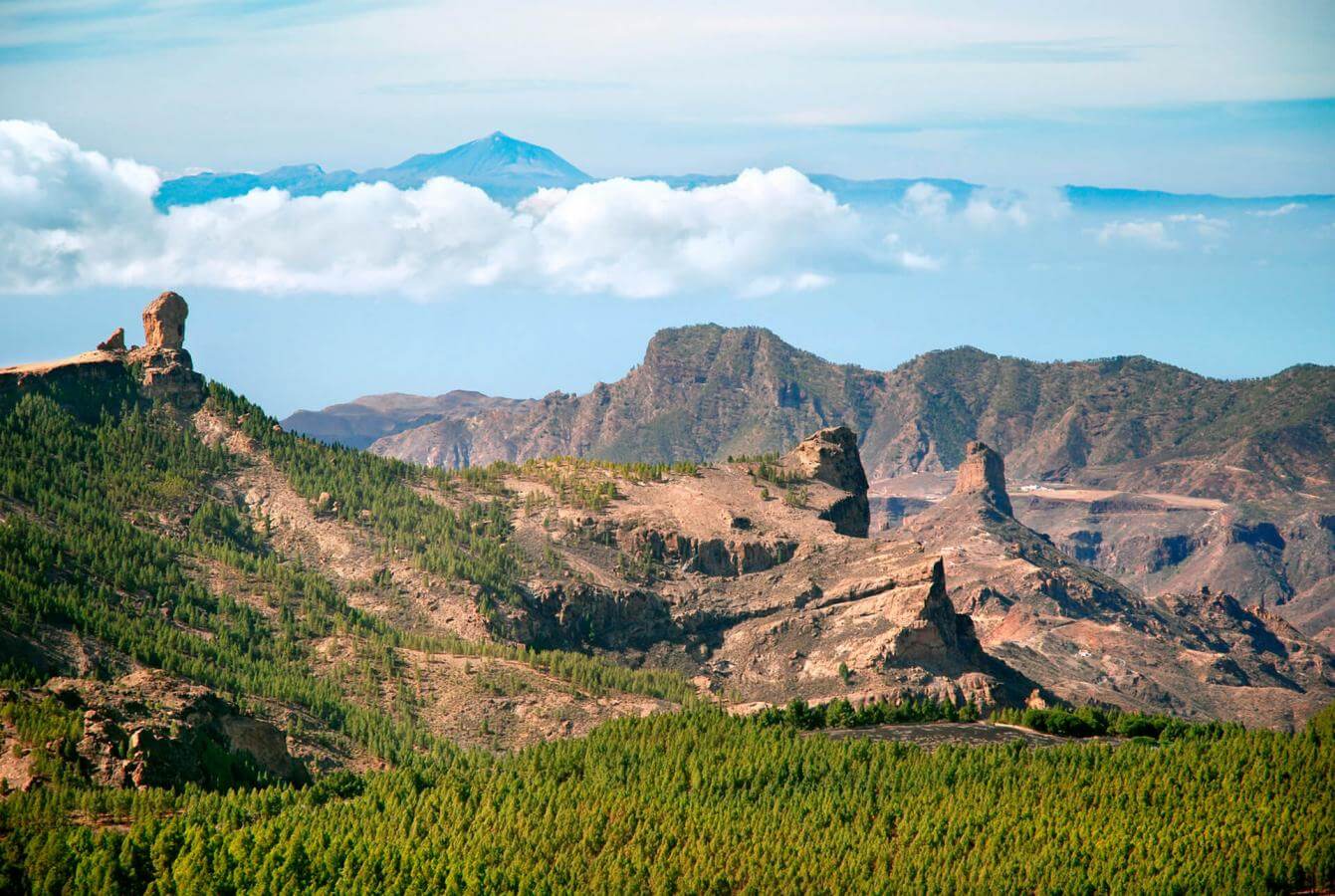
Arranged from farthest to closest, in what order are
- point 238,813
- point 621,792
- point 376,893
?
point 621,792
point 238,813
point 376,893

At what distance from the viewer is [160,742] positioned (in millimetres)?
193500

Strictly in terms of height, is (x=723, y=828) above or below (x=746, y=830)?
above

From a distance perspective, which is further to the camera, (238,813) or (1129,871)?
(238,813)

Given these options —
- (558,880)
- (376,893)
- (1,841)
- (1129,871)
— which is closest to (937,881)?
(1129,871)

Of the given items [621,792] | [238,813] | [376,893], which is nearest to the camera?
[376,893]

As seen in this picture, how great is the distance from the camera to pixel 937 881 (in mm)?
160625

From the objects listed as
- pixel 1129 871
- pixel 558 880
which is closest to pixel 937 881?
pixel 1129 871

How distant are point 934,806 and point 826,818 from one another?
10605 mm

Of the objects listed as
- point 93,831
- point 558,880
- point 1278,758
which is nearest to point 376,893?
point 558,880

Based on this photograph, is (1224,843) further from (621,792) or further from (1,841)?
(1,841)

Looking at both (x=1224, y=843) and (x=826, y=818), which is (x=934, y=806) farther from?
(x=1224, y=843)

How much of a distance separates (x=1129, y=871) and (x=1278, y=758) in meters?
Result: 38.3

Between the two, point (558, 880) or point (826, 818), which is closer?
point (558, 880)

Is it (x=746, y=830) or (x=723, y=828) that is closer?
(x=723, y=828)
